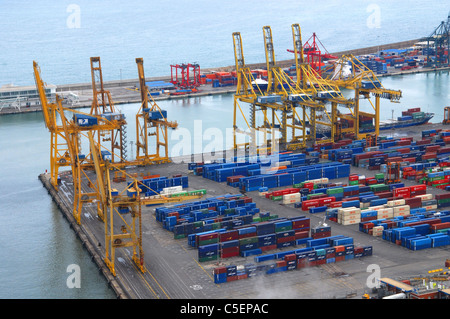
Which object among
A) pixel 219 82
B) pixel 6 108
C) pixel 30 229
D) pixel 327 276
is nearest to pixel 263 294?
pixel 327 276

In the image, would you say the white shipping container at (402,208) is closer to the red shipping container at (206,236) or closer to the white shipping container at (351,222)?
the white shipping container at (351,222)

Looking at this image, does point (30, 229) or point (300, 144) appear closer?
point (30, 229)

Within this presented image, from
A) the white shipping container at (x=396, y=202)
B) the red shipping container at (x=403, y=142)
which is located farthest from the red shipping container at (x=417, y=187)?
the red shipping container at (x=403, y=142)

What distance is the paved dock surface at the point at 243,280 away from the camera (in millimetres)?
39906

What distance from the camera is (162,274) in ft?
140

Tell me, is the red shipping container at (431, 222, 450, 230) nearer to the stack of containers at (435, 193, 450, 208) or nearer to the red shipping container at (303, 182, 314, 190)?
the stack of containers at (435, 193, 450, 208)

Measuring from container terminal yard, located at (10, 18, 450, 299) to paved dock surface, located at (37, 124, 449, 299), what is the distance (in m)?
0.11

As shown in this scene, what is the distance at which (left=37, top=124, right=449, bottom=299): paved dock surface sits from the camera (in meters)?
39.9

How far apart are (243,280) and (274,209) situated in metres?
A: 13.7

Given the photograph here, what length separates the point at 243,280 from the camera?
1645 inches

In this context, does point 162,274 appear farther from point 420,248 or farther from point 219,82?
point 219,82

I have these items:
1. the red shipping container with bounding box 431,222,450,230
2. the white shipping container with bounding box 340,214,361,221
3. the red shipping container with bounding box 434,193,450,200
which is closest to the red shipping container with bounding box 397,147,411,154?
the red shipping container with bounding box 434,193,450,200

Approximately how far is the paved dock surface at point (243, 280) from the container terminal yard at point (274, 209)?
0.35 ft

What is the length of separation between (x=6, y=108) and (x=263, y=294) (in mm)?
69799
